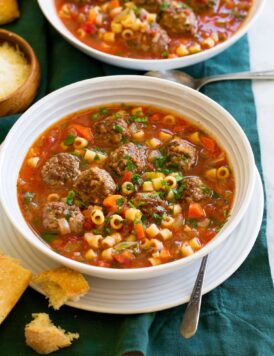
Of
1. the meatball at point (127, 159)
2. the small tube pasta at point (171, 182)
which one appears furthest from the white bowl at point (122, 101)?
the meatball at point (127, 159)

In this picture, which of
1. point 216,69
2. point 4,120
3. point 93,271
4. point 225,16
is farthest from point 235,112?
point 93,271

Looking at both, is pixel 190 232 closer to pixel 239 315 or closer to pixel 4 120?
pixel 239 315

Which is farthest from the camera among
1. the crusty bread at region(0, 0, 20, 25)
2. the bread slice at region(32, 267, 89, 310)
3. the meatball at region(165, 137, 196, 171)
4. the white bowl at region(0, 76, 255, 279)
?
the crusty bread at region(0, 0, 20, 25)

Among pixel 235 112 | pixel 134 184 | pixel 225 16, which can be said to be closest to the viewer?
pixel 134 184

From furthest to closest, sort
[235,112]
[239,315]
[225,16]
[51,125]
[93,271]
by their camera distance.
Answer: [225,16] → [235,112] → [51,125] → [239,315] → [93,271]

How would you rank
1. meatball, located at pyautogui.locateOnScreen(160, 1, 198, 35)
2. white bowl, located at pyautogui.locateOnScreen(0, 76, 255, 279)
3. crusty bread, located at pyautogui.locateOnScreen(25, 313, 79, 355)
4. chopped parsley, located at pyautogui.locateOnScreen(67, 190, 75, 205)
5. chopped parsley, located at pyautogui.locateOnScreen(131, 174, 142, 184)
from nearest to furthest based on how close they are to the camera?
crusty bread, located at pyautogui.locateOnScreen(25, 313, 79, 355), white bowl, located at pyautogui.locateOnScreen(0, 76, 255, 279), chopped parsley, located at pyautogui.locateOnScreen(67, 190, 75, 205), chopped parsley, located at pyautogui.locateOnScreen(131, 174, 142, 184), meatball, located at pyautogui.locateOnScreen(160, 1, 198, 35)

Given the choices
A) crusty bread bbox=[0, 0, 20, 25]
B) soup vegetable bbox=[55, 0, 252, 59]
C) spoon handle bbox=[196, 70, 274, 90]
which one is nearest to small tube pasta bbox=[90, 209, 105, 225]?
spoon handle bbox=[196, 70, 274, 90]

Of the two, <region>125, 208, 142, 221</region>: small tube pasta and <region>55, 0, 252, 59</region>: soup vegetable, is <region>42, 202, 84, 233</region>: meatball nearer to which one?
<region>125, 208, 142, 221</region>: small tube pasta
